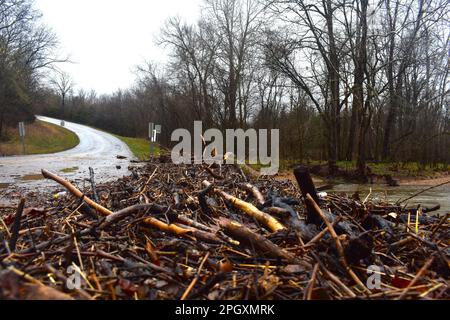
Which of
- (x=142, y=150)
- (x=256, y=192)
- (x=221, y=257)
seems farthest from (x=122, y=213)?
(x=142, y=150)

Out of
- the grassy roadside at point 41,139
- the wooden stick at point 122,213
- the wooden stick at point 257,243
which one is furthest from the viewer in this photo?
the grassy roadside at point 41,139

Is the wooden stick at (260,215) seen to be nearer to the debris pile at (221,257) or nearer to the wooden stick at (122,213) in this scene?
the debris pile at (221,257)

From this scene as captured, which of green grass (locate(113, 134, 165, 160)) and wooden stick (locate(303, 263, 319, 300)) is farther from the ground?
green grass (locate(113, 134, 165, 160))

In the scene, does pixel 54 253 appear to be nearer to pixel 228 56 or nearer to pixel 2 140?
pixel 228 56

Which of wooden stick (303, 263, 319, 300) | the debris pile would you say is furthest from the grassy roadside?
wooden stick (303, 263, 319, 300)

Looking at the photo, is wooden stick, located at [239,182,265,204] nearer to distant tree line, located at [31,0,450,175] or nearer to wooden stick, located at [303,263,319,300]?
wooden stick, located at [303,263,319,300]

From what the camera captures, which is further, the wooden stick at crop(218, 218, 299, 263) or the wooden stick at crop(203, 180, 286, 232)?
the wooden stick at crop(203, 180, 286, 232)

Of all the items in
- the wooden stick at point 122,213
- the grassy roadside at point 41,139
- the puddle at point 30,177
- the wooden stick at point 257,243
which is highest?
the grassy roadside at point 41,139

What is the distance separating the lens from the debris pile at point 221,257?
174 centimetres

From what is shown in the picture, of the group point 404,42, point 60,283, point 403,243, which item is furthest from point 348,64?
point 60,283

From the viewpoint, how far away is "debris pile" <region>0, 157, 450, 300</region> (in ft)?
5.72

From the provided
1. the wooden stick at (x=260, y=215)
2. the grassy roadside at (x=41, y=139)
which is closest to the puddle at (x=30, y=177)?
the wooden stick at (x=260, y=215)

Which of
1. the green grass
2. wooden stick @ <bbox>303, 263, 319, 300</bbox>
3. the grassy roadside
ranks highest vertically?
the grassy roadside
